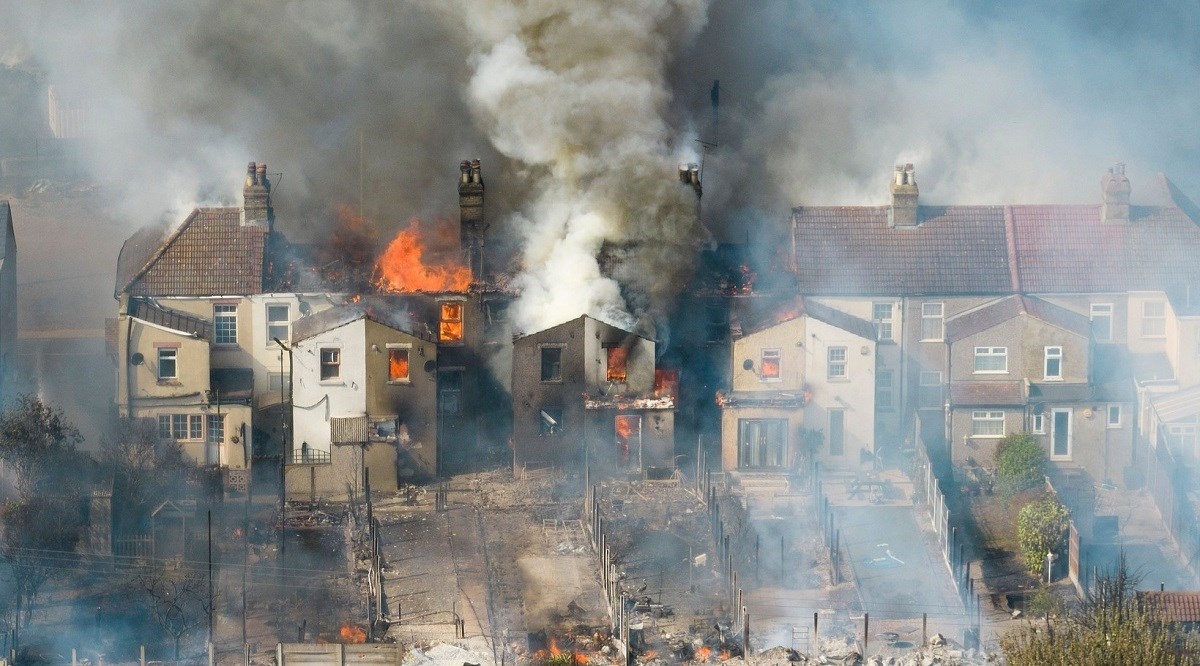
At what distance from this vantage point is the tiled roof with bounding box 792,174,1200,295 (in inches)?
1922

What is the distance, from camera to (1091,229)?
49938mm

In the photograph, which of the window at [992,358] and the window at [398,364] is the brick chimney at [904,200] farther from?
the window at [398,364]

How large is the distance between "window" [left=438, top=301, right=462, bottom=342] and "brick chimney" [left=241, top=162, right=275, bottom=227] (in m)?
4.48

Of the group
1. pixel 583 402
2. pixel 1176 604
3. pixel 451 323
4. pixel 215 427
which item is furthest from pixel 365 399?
pixel 1176 604

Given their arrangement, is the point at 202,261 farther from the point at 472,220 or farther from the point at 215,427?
the point at 472,220

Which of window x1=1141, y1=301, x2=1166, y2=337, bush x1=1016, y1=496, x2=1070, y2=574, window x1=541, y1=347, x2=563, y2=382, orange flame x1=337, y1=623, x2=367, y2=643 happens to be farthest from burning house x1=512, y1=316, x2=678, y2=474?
window x1=1141, y1=301, x2=1166, y2=337

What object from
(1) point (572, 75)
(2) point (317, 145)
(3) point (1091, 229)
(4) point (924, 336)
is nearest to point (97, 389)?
(2) point (317, 145)

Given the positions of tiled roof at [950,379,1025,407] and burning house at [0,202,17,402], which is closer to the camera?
tiled roof at [950,379,1025,407]

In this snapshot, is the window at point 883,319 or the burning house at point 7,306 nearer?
the window at point 883,319

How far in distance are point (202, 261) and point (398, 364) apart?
5.28m

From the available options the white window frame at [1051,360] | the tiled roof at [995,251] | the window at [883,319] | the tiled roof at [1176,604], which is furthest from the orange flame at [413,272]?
the tiled roof at [1176,604]

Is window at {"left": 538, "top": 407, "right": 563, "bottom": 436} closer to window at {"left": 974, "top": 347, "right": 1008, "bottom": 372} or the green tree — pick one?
window at {"left": 974, "top": 347, "right": 1008, "bottom": 372}

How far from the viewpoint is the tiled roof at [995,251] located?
48812mm

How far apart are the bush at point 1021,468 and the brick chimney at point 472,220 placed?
1163cm
